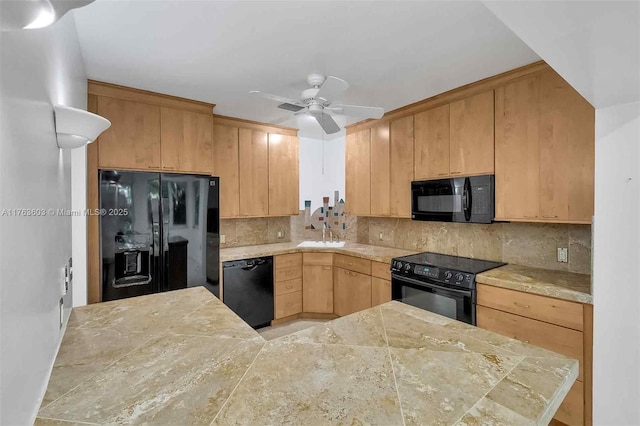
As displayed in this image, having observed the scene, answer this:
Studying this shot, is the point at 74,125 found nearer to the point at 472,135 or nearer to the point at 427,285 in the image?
the point at 427,285

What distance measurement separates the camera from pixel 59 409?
80cm

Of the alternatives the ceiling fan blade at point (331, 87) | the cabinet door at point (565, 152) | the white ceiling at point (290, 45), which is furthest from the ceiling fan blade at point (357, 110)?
the cabinet door at point (565, 152)

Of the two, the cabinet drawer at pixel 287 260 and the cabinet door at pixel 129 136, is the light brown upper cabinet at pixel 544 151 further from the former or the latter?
the cabinet door at pixel 129 136

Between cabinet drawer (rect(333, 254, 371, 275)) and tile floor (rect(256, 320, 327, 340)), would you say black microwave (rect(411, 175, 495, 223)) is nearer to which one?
cabinet drawer (rect(333, 254, 371, 275))

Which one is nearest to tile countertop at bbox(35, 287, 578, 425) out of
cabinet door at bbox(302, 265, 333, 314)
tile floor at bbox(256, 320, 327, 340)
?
tile floor at bbox(256, 320, 327, 340)

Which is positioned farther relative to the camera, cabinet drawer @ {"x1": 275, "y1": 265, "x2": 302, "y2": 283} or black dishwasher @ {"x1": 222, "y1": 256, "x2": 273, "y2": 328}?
cabinet drawer @ {"x1": 275, "y1": 265, "x2": 302, "y2": 283}

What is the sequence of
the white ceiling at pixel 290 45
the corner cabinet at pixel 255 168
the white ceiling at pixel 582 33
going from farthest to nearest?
1. the corner cabinet at pixel 255 168
2. the white ceiling at pixel 290 45
3. the white ceiling at pixel 582 33

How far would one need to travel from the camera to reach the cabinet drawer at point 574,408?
189cm

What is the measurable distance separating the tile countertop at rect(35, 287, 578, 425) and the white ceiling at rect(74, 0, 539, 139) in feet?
5.24

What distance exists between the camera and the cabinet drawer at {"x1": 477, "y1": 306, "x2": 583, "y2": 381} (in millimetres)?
1897

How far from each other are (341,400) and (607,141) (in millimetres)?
1764

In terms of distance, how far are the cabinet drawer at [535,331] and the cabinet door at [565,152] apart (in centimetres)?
76

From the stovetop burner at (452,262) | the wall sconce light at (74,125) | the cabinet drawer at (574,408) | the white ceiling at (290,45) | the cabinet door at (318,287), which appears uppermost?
the white ceiling at (290,45)

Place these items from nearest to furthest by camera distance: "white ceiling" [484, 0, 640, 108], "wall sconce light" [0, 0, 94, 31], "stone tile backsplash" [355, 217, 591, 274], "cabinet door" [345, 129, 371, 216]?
"wall sconce light" [0, 0, 94, 31] < "white ceiling" [484, 0, 640, 108] < "stone tile backsplash" [355, 217, 591, 274] < "cabinet door" [345, 129, 371, 216]
